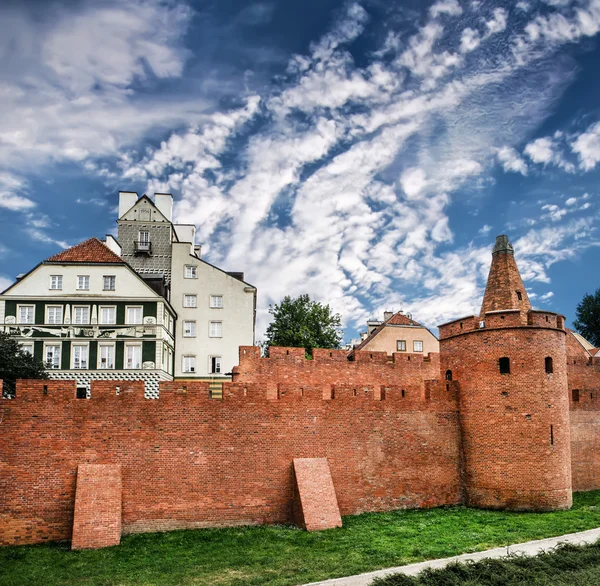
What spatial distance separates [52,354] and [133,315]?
15.5 feet

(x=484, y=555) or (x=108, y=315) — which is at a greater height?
(x=108, y=315)

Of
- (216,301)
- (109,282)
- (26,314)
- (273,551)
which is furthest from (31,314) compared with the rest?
(273,551)

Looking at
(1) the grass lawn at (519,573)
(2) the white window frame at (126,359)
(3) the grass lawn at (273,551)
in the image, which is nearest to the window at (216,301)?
(2) the white window frame at (126,359)

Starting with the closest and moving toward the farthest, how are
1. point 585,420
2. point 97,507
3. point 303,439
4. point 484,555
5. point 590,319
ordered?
point 484,555 → point 97,507 → point 303,439 → point 585,420 → point 590,319

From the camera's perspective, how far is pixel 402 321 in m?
39.3

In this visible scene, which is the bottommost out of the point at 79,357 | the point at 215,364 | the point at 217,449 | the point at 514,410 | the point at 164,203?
the point at 217,449

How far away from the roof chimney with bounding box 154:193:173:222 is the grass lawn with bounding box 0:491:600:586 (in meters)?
26.9

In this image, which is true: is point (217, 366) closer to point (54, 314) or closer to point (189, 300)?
point (189, 300)

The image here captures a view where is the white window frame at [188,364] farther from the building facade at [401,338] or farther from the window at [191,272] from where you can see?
the building facade at [401,338]

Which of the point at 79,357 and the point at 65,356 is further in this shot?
the point at 79,357

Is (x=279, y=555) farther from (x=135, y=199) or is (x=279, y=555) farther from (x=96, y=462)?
(x=135, y=199)

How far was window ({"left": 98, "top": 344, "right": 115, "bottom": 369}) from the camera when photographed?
31.5 metres

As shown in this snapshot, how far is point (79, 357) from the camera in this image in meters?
31.5

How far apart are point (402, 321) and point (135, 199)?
2002 centimetres
